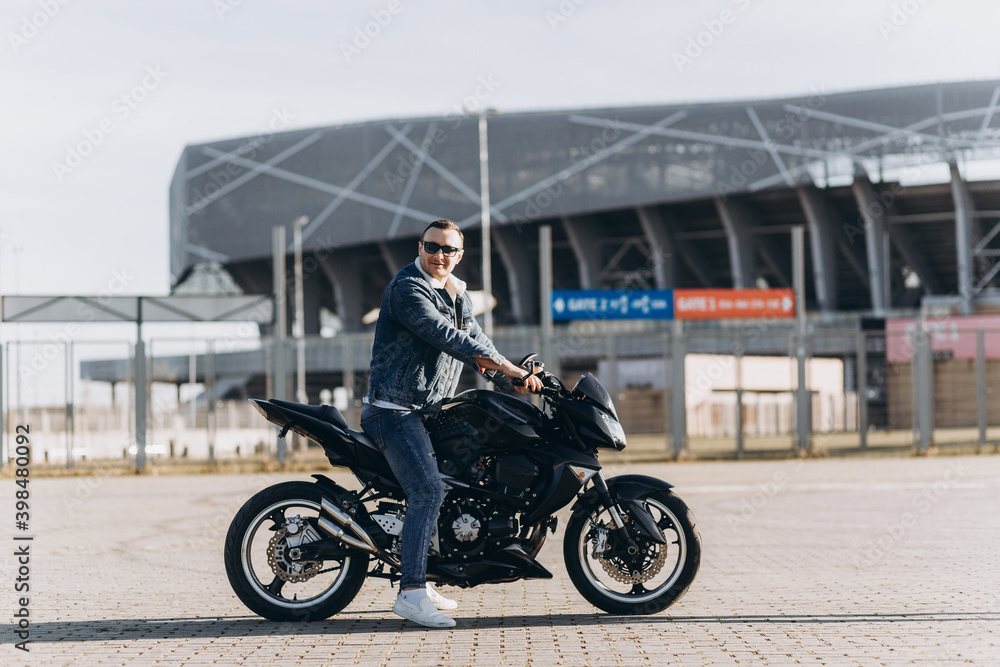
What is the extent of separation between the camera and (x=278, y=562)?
5.47 meters

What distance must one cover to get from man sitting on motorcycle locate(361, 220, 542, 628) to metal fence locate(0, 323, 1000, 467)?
16.2m

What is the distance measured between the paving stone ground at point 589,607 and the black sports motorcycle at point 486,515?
192mm

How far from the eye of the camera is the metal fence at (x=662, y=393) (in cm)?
2147

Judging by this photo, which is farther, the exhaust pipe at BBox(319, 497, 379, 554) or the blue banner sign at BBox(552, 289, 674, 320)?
the blue banner sign at BBox(552, 289, 674, 320)

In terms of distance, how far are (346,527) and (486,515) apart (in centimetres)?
63

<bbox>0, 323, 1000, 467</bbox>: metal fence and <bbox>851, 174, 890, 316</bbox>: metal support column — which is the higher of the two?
A: <bbox>851, 174, 890, 316</bbox>: metal support column

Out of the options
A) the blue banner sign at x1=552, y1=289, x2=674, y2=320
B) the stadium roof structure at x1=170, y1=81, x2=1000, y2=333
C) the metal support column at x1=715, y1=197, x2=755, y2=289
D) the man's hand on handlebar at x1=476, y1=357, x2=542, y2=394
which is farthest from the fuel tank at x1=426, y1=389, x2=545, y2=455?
the metal support column at x1=715, y1=197, x2=755, y2=289

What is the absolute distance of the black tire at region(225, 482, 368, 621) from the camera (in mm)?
5441

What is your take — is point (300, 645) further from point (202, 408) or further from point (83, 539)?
point (202, 408)

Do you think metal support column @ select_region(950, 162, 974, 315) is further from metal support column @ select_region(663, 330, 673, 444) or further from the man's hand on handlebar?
the man's hand on handlebar

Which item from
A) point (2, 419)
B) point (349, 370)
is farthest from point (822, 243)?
point (2, 419)

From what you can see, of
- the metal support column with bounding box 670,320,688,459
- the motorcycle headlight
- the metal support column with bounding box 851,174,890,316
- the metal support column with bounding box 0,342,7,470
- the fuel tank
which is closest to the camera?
the fuel tank

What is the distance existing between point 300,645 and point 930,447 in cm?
2059

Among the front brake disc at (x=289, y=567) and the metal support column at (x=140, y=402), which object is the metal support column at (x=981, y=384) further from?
the front brake disc at (x=289, y=567)
